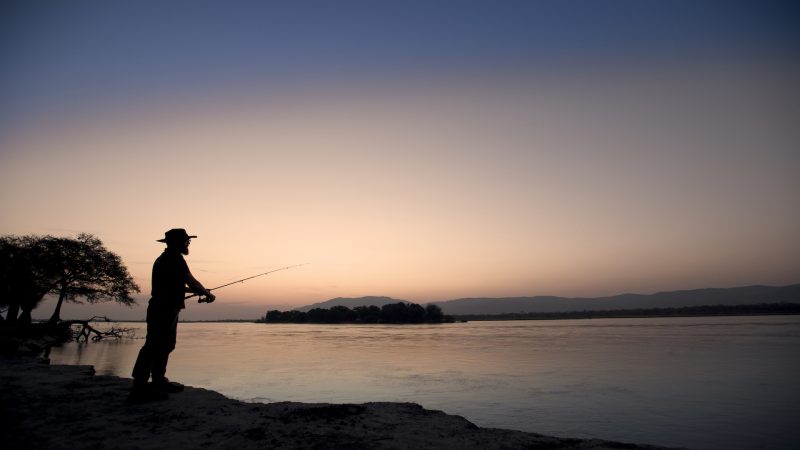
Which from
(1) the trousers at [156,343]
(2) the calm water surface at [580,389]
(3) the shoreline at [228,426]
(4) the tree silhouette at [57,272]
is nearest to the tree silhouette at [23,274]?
(4) the tree silhouette at [57,272]

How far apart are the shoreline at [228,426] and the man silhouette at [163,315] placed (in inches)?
11.5

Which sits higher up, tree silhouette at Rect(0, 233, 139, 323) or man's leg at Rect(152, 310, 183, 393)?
tree silhouette at Rect(0, 233, 139, 323)

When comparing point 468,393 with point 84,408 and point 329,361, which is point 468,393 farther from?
point 329,361

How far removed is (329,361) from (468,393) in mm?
11093

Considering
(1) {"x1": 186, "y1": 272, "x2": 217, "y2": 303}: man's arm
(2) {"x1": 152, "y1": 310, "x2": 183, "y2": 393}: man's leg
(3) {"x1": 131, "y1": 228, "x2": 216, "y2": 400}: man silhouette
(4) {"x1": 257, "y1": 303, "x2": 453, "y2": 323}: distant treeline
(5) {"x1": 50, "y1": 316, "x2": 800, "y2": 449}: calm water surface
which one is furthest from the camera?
(4) {"x1": 257, "y1": 303, "x2": 453, "y2": 323}: distant treeline

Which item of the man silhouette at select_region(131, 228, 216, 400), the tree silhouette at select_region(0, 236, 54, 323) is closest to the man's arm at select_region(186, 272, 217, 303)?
the man silhouette at select_region(131, 228, 216, 400)

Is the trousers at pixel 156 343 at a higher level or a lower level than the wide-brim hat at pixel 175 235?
lower

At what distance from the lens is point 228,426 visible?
17.0 ft

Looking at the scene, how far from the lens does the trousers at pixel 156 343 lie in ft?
21.8

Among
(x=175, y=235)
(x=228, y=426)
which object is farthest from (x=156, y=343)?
(x=228, y=426)

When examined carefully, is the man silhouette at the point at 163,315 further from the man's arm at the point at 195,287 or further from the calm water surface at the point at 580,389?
the calm water surface at the point at 580,389

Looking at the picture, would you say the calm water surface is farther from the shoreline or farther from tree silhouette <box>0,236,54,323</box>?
tree silhouette <box>0,236,54,323</box>

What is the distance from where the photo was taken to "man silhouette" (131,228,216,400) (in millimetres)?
6625

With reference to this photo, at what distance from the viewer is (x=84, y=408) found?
5.99m
